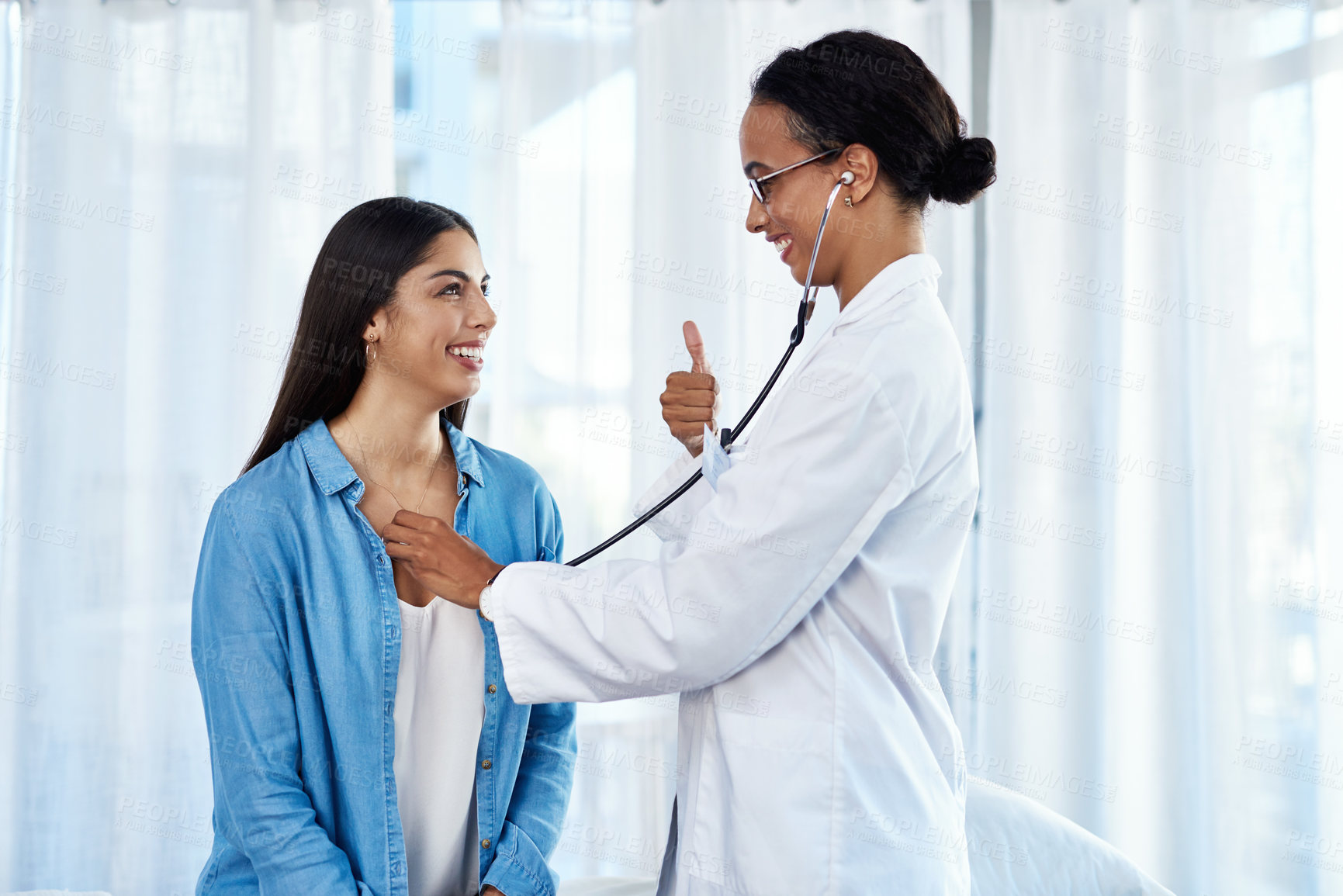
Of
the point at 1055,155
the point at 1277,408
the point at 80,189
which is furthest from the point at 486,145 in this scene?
the point at 1277,408

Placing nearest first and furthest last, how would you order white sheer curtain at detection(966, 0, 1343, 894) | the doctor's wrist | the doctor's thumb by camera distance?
the doctor's wrist, the doctor's thumb, white sheer curtain at detection(966, 0, 1343, 894)

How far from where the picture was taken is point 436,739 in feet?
4.54

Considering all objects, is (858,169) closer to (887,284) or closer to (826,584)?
(887,284)

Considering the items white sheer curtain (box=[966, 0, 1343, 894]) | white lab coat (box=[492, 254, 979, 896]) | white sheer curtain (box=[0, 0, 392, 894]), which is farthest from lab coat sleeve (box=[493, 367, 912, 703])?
white sheer curtain (box=[966, 0, 1343, 894])

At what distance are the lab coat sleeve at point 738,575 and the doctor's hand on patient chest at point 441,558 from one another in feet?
0.24

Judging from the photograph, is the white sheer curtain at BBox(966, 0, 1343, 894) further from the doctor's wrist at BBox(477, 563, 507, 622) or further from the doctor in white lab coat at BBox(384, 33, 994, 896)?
the doctor's wrist at BBox(477, 563, 507, 622)

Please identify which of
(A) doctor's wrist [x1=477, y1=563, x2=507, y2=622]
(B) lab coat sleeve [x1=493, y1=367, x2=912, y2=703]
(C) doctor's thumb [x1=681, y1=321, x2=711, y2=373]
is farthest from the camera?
(C) doctor's thumb [x1=681, y1=321, x2=711, y2=373]

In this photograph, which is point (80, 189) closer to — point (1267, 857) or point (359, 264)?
point (359, 264)

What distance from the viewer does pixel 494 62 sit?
2.61 meters

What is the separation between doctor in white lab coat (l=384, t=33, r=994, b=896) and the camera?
44.5 inches

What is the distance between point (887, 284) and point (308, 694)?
91 cm

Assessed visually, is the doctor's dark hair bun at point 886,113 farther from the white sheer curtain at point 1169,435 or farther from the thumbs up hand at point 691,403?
the white sheer curtain at point 1169,435

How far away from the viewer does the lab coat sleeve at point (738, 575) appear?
1117 millimetres

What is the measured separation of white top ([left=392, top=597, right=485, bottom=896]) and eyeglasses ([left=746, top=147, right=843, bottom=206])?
708mm
